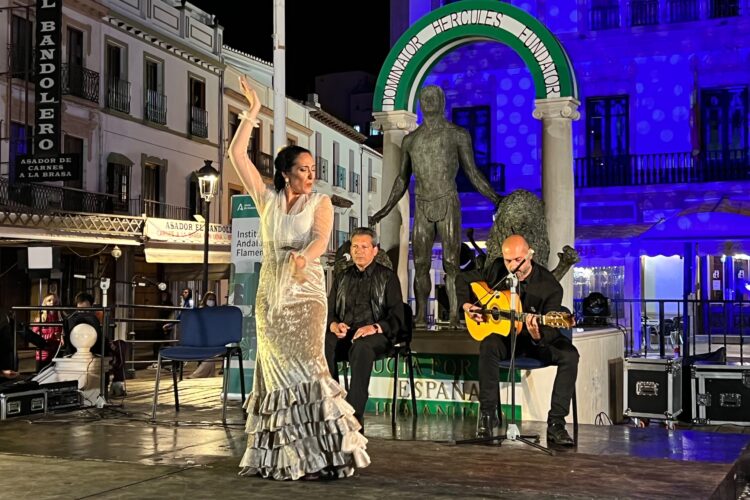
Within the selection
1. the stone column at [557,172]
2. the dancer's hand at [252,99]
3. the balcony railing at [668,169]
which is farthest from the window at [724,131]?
the dancer's hand at [252,99]

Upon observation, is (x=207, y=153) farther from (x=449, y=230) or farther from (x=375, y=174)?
(x=449, y=230)

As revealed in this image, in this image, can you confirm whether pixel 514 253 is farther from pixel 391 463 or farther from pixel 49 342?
pixel 49 342

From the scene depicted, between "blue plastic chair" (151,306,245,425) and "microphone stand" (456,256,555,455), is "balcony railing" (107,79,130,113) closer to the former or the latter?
"blue plastic chair" (151,306,245,425)

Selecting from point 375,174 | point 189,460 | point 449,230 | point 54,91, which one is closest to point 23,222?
point 54,91

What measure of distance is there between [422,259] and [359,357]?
7.64 ft

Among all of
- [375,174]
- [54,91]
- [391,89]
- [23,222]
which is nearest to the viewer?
[391,89]

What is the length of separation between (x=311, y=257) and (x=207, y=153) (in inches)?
896

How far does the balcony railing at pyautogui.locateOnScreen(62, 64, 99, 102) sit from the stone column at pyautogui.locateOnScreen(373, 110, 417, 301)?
1353cm

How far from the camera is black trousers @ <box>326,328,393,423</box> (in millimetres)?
6289

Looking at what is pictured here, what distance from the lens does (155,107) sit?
24.5 meters

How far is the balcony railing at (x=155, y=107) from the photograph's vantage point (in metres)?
24.2

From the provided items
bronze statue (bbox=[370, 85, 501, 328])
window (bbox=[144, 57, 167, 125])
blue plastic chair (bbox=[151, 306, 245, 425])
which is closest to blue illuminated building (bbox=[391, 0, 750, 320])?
window (bbox=[144, 57, 167, 125])

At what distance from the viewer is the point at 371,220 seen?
27.2ft

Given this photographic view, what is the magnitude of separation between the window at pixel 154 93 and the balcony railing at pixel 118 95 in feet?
2.75
